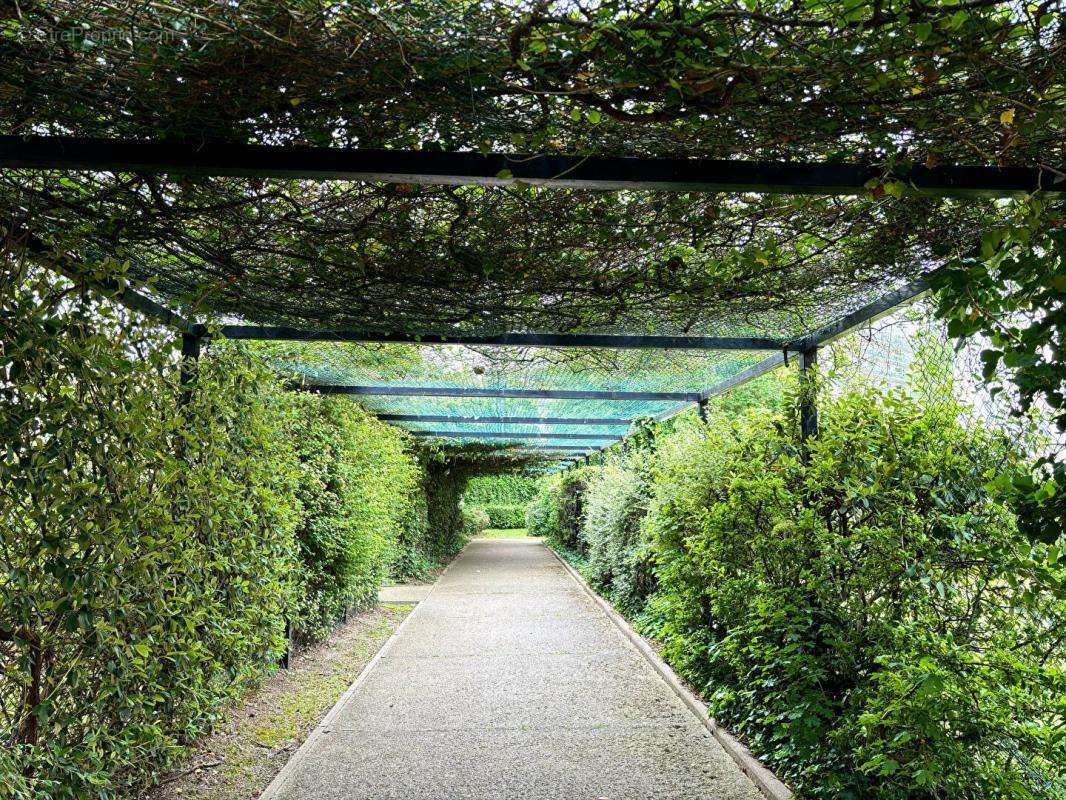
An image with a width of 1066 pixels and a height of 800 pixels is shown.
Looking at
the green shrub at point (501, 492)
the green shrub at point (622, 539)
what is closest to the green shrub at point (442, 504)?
the green shrub at point (622, 539)

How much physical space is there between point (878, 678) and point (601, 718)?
275 centimetres

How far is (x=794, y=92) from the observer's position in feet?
7.97

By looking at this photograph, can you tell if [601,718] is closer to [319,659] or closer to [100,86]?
[319,659]

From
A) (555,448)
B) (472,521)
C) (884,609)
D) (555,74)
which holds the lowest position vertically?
(472,521)

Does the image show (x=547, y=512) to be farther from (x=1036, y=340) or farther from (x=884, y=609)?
(x=1036, y=340)

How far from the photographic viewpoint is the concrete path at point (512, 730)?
4488 millimetres

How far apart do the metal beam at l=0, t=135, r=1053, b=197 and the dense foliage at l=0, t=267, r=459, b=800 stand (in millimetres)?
590

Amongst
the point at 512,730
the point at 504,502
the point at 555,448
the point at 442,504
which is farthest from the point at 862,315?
the point at 504,502

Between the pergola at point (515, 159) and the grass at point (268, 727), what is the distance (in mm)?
2468

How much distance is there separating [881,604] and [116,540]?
3.56 metres

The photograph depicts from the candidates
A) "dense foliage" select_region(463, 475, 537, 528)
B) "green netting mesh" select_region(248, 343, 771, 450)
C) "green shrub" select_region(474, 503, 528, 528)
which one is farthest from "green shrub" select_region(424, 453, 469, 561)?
"green shrub" select_region(474, 503, 528, 528)

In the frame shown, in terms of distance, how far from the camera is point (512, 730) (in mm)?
5555

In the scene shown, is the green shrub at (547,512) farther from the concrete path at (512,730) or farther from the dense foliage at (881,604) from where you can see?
the dense foliage at (881,604)

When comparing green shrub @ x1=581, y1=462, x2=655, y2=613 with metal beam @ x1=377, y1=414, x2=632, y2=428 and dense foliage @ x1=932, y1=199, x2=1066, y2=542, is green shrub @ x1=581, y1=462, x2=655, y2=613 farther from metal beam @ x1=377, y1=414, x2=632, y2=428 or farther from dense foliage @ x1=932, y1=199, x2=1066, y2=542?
dense foliage @ x1=932, y1=199, x2=1066, y2=542
